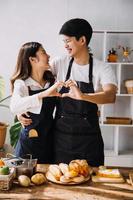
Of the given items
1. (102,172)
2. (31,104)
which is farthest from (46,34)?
(102,172)

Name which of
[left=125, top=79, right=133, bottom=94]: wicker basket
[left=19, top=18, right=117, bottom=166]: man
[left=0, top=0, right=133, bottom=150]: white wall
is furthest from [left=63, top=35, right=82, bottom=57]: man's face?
[left=0, top=0, right=133, bottom=150]: white wall

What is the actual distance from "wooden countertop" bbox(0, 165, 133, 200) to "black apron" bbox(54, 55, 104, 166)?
23.1 inches

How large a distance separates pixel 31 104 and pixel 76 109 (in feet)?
1.40

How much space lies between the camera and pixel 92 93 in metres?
2.61

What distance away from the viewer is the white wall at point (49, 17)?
4789 mm

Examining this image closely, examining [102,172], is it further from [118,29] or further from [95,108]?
[118,29]

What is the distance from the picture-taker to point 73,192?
1.79 meters

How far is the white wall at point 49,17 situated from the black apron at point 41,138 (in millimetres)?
2445

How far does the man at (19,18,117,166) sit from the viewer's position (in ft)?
8.27

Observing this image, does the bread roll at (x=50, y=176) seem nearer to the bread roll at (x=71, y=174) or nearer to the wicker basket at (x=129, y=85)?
the bread roll at (x=71, y=174)

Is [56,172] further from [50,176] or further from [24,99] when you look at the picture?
[24,99]

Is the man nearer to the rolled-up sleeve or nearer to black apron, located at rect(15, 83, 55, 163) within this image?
black apron, located at rect(15, 83, 55, 163)

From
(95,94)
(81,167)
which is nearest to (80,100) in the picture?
(95,94)

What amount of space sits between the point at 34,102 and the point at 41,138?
1.01 feet
